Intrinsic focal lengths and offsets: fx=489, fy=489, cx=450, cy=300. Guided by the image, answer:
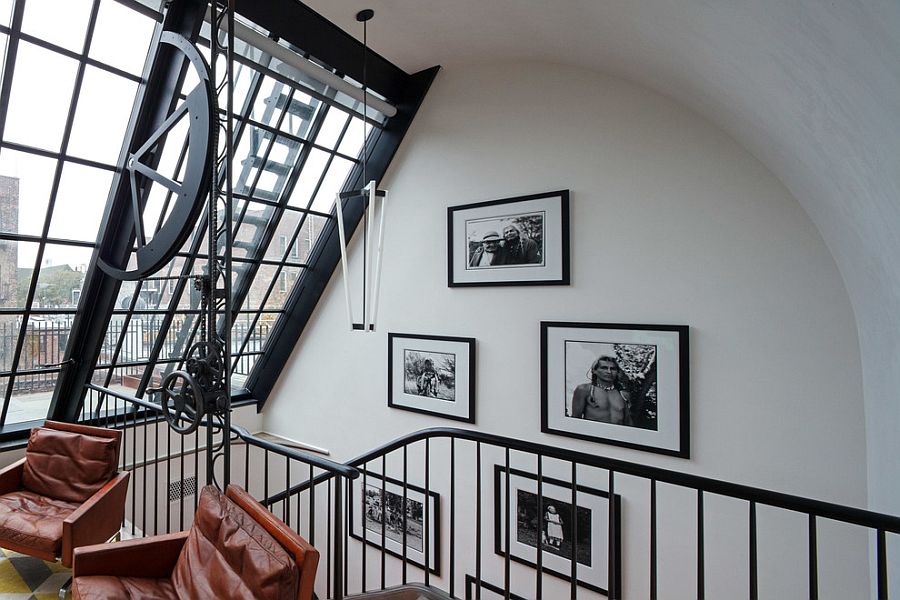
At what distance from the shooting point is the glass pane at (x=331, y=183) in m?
4.20

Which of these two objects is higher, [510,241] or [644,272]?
[510,241]

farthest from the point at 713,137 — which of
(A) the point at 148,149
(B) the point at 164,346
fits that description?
(B) the point at 164,346

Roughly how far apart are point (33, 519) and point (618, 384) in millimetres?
3357

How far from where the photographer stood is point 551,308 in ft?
10.9

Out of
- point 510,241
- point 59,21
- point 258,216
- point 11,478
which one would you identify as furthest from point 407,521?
point 59,21

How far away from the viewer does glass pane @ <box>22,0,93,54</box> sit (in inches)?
98.1

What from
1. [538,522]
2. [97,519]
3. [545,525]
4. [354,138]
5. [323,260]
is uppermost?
[354,138]

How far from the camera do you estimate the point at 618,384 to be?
3.01 meters

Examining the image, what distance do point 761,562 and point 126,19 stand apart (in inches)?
179

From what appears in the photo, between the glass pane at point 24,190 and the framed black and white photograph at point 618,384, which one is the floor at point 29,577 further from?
the framed black and white photograph at point 618,384

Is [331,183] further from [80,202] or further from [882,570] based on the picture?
[882,570]

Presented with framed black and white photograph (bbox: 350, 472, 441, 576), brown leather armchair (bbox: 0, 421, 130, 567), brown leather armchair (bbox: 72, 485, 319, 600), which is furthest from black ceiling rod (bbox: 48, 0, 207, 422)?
framed black and white photograph (bbox: 350, 472, 441, 576)

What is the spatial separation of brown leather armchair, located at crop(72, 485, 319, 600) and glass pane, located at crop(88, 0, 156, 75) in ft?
8.10

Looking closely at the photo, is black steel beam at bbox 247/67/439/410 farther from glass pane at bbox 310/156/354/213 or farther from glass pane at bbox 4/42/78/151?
glass pane at bbox 4/42/78/151
